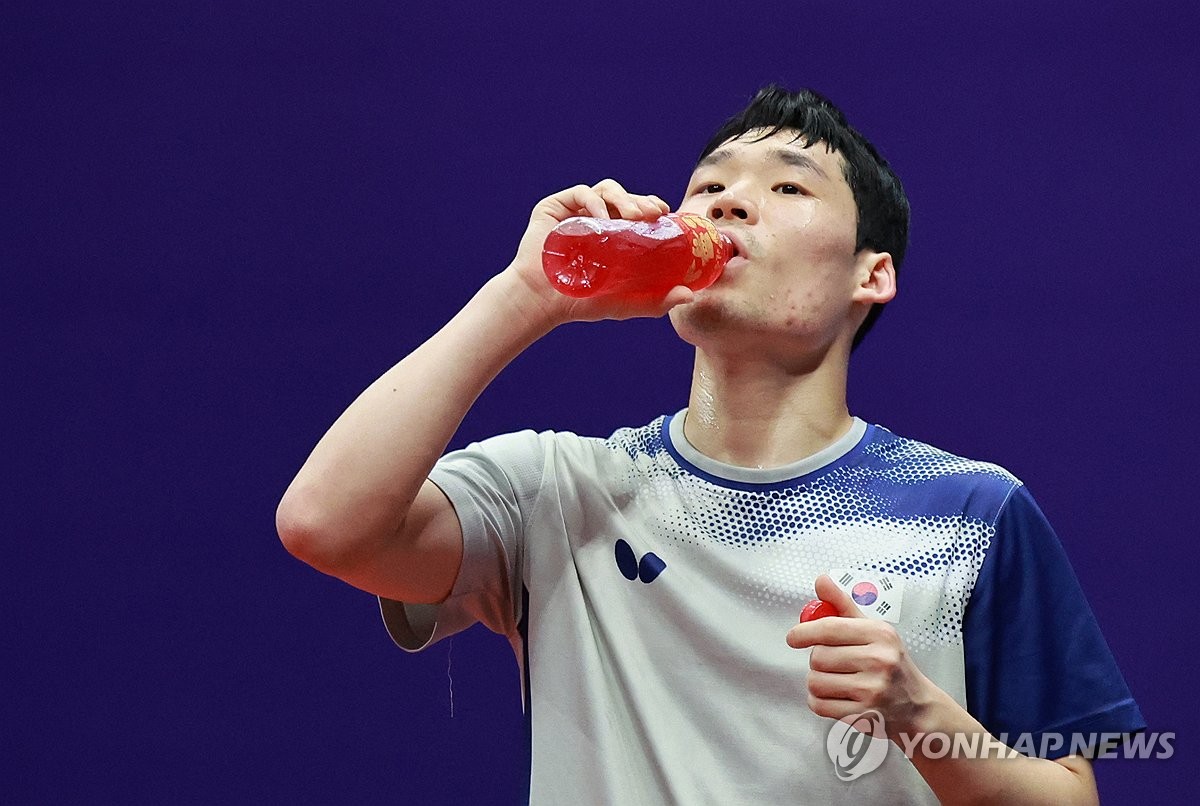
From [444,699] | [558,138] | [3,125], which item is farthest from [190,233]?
[444,699]

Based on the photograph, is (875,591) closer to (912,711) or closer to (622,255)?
(912,711)

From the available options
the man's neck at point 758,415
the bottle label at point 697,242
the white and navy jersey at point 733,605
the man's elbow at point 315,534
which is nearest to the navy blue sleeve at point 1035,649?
the white and navy jersey at point 733,605

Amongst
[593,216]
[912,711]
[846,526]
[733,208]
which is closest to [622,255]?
[593,216]

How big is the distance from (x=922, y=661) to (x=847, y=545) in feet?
0.38

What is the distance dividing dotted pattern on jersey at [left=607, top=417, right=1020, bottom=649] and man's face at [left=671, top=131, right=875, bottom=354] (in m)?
0.13

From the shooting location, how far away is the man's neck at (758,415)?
4.41ft

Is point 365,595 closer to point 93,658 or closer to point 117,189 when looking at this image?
point 93,658

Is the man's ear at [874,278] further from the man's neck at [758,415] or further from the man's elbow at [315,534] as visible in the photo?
the man's elbow at [315,534]

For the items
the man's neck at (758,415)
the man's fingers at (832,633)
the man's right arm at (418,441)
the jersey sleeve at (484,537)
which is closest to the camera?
the man's fingers at (832,633)

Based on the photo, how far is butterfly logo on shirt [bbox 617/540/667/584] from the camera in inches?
49.7

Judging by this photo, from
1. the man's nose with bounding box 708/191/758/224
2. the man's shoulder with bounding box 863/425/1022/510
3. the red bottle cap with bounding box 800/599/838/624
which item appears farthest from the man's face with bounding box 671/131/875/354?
the red bottle cap with bounding box 800/599/838/624

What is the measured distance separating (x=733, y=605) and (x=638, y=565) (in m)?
0.09

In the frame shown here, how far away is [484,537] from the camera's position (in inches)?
48.9

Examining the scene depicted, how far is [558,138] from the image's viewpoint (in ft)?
6.47
